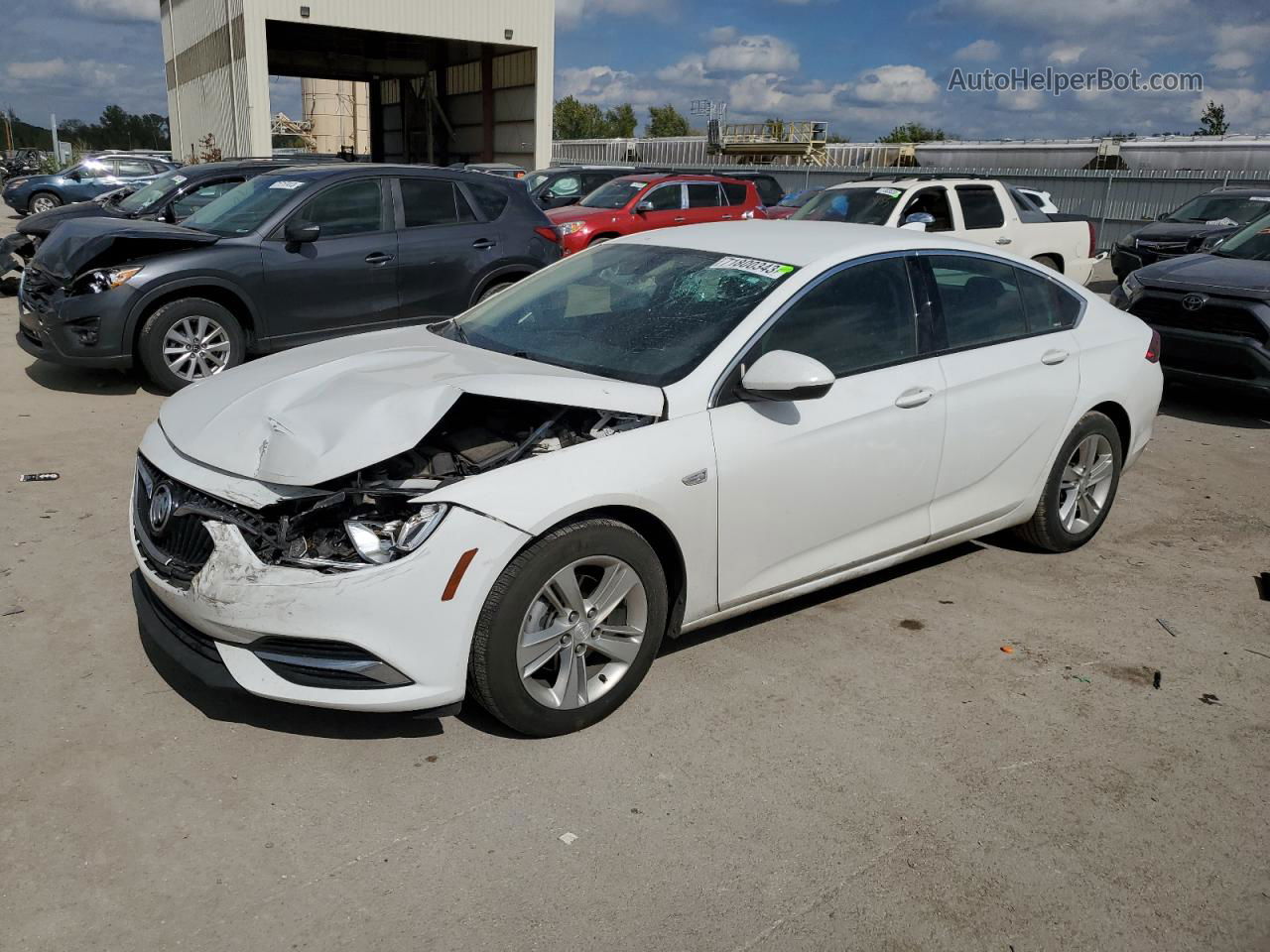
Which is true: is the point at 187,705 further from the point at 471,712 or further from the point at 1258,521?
the point at 1258,521

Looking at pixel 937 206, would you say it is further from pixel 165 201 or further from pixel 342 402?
pixel 342 402

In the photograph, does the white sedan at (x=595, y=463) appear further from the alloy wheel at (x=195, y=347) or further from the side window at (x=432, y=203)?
the side window at (x=432, y=203)

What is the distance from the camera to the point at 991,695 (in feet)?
13.1

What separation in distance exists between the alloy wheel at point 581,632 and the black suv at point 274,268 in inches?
225

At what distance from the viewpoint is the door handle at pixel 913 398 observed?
427 cm

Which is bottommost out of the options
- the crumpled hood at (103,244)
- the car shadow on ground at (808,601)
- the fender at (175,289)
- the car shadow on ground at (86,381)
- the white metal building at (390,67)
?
the car shadow on ground at (808,601)

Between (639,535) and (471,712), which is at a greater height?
(639,535)

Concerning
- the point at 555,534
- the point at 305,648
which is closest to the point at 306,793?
the point at 305,648

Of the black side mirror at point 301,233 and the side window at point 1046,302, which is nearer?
the side window at point 1046,302

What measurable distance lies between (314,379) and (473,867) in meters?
1.90

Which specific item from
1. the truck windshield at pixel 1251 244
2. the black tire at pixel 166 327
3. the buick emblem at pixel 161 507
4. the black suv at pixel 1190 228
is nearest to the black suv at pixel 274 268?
the black tire at pixel 166 327

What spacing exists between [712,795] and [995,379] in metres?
2.39

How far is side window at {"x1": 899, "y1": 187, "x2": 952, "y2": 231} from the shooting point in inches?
470

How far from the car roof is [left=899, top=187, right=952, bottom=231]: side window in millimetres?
7409
